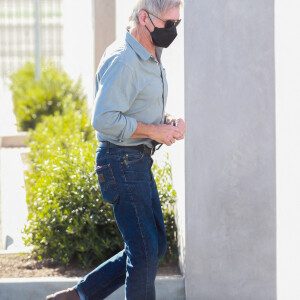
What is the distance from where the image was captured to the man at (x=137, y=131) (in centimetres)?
321

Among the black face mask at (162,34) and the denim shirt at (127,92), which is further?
the black face mask at (162,34)

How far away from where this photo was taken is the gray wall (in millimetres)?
3957

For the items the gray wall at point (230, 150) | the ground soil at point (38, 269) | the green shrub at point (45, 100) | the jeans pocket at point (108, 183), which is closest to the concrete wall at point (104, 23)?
Answer: the green shrub at point (45, 100)

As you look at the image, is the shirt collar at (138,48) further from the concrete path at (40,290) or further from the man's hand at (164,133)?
the concrete path at (40,290)

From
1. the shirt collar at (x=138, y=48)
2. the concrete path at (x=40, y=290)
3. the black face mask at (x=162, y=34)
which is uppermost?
the black face mask at (x=162, y=34)

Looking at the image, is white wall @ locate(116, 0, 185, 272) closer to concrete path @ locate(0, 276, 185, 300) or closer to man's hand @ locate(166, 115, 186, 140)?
concrete path @ locate(0, 276, 185, 300)

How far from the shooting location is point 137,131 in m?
3.26

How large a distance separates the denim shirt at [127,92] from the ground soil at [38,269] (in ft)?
4.30

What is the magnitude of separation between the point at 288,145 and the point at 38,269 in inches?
74.5

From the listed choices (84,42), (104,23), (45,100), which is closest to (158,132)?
(104,23)

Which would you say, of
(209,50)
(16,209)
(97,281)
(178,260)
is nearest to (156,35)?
(209,50)

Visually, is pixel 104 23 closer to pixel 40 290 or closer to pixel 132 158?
pixel 40 290

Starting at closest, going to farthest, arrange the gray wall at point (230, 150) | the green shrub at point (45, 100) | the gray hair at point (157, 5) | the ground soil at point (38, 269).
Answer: the gray hair at point (157, 5) < the gray wall at point (230, 150) < the ground soil at point (38, 269) < the green shrub at point (45, 100)

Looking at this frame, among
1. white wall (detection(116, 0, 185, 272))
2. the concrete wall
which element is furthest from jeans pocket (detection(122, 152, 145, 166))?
the concrete wall
